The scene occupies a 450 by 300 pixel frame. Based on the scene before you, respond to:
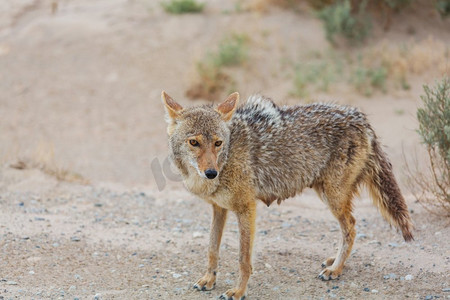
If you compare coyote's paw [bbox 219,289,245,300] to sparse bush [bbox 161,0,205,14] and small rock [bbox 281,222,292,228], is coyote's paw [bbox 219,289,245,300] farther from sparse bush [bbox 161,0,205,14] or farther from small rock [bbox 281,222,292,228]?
sparse bush [bbox 161,0,205,14]

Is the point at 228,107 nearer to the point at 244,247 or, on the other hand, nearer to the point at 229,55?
the point at 244,247

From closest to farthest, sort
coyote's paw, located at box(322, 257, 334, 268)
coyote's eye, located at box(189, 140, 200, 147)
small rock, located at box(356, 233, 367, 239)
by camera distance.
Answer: coyote's eye, located at box(189, 140, 200, 147) → coyote's paw, located at box(322, 257, 334, 268) → small rock, located at box(356, 233, 367, 239)

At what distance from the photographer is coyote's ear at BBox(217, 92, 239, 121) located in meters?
6.14

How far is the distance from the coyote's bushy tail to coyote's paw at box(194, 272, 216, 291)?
2.10m

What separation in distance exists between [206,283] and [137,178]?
704 centimetres

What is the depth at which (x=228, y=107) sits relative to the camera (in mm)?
6203

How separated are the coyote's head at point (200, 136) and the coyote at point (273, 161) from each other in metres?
0.01

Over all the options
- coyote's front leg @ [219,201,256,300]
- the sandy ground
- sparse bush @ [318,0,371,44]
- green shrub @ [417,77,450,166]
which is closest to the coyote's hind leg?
the sandy ground

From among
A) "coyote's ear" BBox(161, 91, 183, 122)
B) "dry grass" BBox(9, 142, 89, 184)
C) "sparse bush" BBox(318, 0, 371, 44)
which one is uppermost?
"coyote's ear" BBox(161, 91, 183, 122)

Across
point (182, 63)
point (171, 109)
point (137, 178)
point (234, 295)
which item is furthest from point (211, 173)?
point (182, 63)

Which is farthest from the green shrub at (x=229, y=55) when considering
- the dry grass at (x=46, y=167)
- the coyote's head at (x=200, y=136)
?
the coyote's head at (x=200, y=136)

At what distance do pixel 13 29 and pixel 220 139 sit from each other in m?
16.7

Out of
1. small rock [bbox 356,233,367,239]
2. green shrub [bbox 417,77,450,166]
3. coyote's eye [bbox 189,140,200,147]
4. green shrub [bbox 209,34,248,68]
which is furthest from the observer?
green shrub [bbox 209,34,248,68]

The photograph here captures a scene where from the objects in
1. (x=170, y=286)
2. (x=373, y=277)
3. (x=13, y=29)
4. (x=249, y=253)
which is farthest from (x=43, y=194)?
(x=13, y=29)
